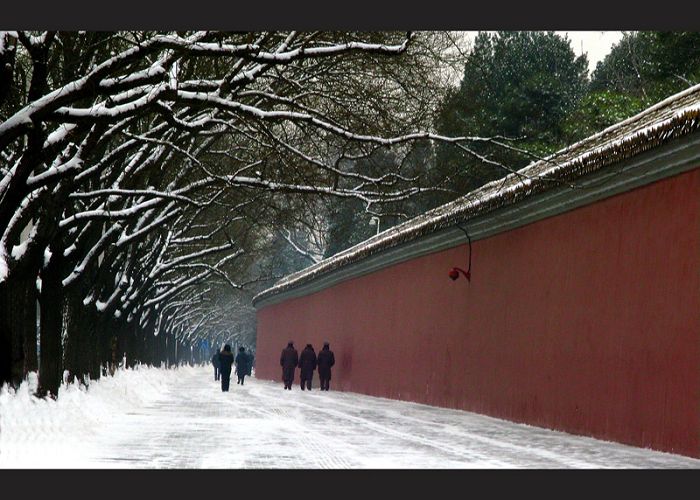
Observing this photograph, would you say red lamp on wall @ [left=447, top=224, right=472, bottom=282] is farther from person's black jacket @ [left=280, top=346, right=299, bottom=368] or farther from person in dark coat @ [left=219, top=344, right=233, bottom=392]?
person's black jacket @ [left=280, top=346, right=299, bottom=368]

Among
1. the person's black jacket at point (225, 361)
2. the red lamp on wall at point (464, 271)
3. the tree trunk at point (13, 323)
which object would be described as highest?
the red lamp on wall at point (464, 271)

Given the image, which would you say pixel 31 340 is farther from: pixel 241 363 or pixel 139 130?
pixel 241 363

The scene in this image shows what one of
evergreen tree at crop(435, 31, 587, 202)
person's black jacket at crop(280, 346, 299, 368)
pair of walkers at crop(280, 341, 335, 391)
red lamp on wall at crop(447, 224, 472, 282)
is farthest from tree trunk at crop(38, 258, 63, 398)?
evergreen tree at crop(435, 31, 587, 202)

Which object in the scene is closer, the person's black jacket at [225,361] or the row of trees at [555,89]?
the person's black jacket at [225,361]

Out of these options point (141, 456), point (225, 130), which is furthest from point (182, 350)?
point (141, 456)

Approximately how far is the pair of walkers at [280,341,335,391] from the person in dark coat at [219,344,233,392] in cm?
284

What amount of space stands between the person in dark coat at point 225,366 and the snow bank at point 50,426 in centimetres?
1316

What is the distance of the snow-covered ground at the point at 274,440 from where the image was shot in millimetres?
13586

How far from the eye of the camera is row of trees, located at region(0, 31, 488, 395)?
14211mm

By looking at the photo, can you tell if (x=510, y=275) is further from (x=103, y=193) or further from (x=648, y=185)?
(x=103, y=193)

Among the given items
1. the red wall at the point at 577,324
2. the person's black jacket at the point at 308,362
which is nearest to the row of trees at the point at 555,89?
the person's black jacket at the point at 308,362

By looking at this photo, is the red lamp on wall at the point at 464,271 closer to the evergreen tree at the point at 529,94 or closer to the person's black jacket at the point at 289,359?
the person's black jacket at the point at 289,359

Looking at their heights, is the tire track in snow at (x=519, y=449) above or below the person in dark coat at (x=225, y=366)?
below

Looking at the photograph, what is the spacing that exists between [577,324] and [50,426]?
26.2ft
